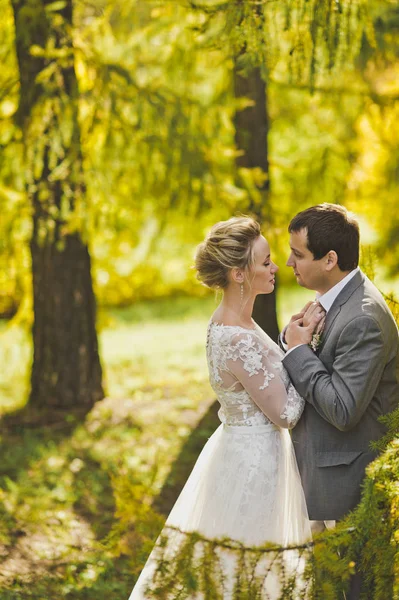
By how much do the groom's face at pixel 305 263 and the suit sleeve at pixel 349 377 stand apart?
27 cm

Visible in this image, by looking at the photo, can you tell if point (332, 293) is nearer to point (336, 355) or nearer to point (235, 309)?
point (336, 355)

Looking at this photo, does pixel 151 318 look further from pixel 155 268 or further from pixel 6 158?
pixel 6 158

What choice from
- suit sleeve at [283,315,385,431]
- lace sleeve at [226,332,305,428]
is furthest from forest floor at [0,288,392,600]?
suit sleeve at [283,315,385,431]

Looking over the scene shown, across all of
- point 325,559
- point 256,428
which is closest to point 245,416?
point 256,428

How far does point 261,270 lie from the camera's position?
320 centimetres

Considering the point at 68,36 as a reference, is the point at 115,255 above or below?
below

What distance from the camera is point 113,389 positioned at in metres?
8.48

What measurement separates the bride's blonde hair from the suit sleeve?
58 cm

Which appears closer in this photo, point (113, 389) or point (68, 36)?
point (68, 36)

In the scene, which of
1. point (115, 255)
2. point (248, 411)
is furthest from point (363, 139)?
point (248, 411)

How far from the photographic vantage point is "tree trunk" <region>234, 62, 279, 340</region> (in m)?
6.16

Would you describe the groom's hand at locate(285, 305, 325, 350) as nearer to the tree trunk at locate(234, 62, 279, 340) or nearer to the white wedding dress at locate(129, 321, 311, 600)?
the white wedding dress at locate(129, 321, 311, 600)

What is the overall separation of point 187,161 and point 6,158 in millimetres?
1529

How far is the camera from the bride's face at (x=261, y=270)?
3203mm
